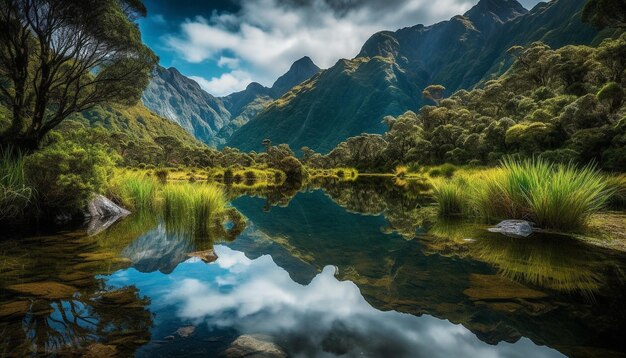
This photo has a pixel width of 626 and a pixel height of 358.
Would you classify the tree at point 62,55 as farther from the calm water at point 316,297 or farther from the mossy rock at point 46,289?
the mossy rock at point 46,289

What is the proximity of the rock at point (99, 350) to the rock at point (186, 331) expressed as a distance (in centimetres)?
60

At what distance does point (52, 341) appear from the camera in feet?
9.43

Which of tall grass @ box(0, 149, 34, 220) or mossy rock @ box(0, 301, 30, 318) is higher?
tall grass @ box(0, 149, 34, 220)

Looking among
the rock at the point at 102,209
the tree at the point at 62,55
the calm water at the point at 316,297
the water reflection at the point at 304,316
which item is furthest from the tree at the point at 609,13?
the rock at the point at 102,209

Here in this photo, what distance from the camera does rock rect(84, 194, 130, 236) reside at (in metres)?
10.6

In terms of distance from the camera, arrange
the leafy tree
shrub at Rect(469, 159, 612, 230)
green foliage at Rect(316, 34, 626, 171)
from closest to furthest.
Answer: shrub at Rect(469, 159, 612, 230) < green foliage at Rect(316, 34, 626, 171) < the leafy tree

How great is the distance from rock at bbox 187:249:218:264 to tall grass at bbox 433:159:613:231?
7698mm

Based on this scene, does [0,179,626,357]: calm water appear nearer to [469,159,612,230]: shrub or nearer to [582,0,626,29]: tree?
[469,159,612,230]: shrub

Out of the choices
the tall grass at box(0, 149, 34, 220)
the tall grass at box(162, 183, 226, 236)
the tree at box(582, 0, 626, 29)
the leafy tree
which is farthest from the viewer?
the leafy tree

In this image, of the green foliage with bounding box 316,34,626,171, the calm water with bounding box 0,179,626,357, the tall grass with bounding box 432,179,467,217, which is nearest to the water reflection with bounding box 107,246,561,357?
the calm water with bounding box 0,179,626,357

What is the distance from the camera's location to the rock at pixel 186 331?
327 centimetres

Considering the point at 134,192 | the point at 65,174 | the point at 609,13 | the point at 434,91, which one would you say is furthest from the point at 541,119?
the point at 434,91

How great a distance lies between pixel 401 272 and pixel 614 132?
22336 millimetres

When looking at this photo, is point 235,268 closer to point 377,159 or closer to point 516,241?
point 516,241
